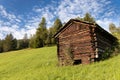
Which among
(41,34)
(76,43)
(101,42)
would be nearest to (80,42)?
(76,43)

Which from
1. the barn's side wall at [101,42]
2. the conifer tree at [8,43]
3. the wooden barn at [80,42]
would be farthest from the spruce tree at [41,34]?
the barn's side wall at [101,42]

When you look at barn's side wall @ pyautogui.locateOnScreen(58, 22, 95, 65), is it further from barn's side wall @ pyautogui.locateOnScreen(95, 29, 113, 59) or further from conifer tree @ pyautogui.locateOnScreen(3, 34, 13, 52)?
conifer tree @ pyautogui.locateOnScreen(3, 34, 13, 52)

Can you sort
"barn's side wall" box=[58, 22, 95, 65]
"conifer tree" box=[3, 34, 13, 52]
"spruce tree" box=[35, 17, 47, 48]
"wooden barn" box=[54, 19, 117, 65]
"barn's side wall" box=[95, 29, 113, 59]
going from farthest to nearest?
"conifer tree" box=[3, 34, 13, 52], "spruce tree" box=[35, 17, 47, 48], "barn's side wall" box=[95, 29, 113, 59], "barn's side wall" box=[58, 22, 95, 65], "wooden barn" box=[54, 19, 117, 65]

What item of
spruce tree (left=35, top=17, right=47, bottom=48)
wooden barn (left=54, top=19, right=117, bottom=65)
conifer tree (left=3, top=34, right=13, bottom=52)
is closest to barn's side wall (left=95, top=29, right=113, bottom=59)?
wooden barn (left=54, top=19, right=117, bottom=65)

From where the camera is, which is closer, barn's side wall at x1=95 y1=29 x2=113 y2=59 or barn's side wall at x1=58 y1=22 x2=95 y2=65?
barn's side wall at x1=58 y1=22 x2=95 y2=65

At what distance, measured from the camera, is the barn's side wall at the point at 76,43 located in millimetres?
22819

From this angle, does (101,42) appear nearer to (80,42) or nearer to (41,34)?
(80,42)

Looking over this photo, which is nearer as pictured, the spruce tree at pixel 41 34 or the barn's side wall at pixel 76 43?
the barn's side wall at pixel 76 43

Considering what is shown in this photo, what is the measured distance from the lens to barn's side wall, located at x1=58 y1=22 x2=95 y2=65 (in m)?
22.8

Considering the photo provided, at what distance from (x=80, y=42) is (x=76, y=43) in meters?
0.60

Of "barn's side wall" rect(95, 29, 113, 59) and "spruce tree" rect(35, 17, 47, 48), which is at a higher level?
"spruce tree" rect(35, 17, 47, 48)

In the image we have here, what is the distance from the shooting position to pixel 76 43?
79.2ft

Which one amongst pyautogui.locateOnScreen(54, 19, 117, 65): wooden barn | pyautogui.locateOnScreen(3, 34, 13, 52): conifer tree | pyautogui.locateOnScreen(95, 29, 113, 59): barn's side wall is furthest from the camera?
pyautogui.locateOnScreen(3, 34, 13, 52): conifer tree

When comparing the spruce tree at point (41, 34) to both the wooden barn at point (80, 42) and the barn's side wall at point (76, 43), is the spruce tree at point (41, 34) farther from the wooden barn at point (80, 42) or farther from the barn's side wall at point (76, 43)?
the barn's side wall at point (76, 43)
